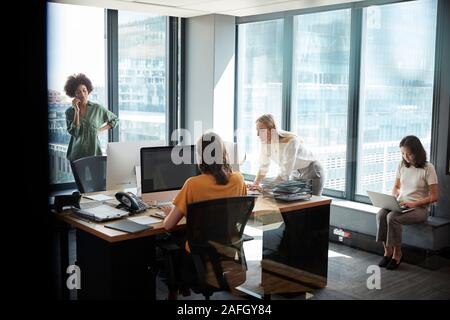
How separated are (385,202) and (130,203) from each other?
6.57 feet

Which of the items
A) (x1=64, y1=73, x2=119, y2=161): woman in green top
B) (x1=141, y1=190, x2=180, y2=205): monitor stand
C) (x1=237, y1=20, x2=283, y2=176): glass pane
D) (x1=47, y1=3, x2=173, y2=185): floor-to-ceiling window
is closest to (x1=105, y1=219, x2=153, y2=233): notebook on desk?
(x1=141, y1=190, x2=180, y2=205): monitor stand

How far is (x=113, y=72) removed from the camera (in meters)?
5.20

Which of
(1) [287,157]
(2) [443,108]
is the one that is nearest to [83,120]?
(1) [287,157]

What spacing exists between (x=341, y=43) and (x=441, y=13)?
1.26 m

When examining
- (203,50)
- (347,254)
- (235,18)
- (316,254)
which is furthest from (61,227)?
(235,18)

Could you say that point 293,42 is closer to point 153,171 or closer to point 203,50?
point 203,50

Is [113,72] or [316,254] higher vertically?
[113,72]

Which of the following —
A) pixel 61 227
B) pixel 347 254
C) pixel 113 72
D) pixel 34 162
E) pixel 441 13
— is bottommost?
pixel 347 254

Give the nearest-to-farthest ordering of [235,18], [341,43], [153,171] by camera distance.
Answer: [153,171], [341,43], [235,18]

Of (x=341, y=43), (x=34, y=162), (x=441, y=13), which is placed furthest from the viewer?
(x=341, y=43)

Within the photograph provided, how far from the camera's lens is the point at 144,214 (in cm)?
305

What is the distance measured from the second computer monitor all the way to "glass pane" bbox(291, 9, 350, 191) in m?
1.89

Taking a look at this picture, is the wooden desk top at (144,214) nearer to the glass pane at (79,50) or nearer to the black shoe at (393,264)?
the black shoe at (393,264)

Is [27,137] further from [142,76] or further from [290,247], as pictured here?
[142,76]
